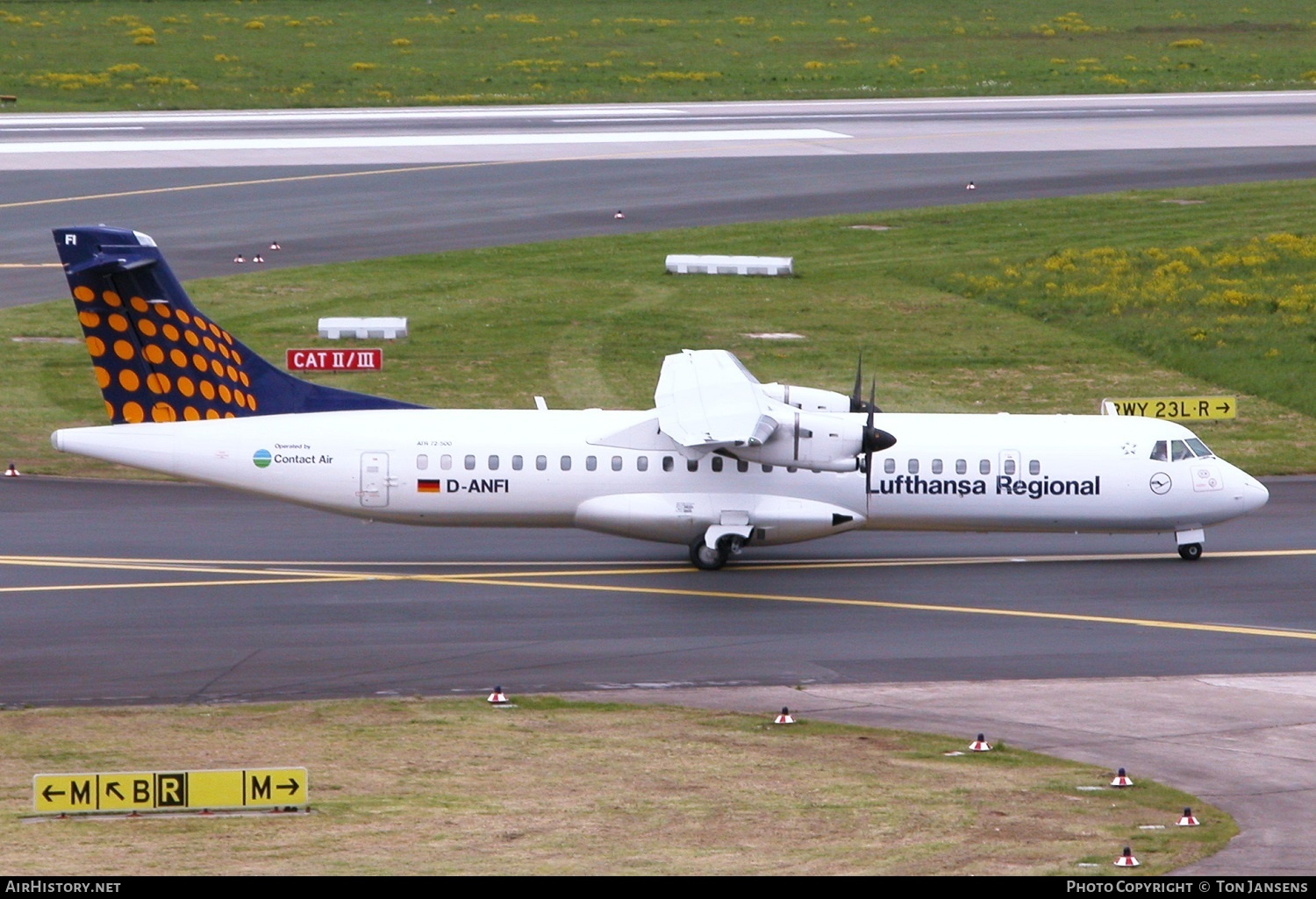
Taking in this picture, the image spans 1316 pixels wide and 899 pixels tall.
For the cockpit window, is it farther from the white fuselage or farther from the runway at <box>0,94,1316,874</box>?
the runway at <box>0,94,1316,874</box>

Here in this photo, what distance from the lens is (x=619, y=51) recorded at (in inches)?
3937

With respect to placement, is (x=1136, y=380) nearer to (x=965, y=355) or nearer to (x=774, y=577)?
(x=965, y=355)

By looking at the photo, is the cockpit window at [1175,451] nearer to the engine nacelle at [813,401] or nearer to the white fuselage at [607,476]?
the white fuselage at [607,476]

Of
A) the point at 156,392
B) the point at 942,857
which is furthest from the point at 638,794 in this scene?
the point at 156,392

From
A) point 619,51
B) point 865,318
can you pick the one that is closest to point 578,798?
point 865,318

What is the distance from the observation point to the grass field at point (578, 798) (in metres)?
16.9

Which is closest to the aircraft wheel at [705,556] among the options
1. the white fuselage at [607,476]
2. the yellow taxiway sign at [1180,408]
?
the white fuselage at [607,476]

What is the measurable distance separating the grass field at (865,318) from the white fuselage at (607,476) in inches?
371

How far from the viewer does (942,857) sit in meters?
17.2

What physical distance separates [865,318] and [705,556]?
22.7 metres

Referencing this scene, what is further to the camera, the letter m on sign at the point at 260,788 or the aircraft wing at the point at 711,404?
the aircraft wing at the point at 711,404

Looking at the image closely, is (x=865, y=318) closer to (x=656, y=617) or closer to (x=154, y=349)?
(x=656, y=617)

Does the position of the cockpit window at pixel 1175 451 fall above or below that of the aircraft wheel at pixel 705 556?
above

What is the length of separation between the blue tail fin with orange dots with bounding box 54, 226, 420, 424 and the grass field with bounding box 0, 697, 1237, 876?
9.49 meters
